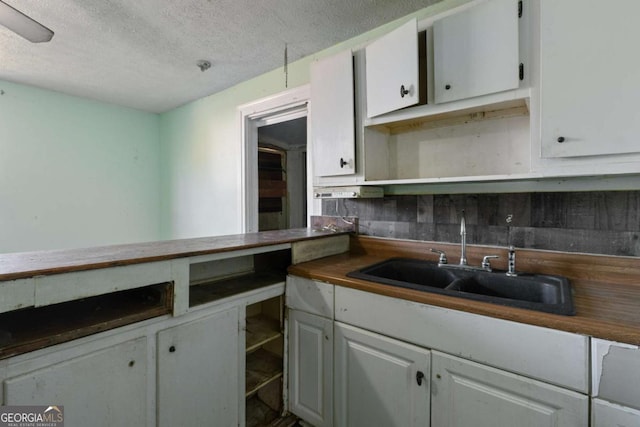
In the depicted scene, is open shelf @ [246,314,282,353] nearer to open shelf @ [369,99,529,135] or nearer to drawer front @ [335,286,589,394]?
drawer front @ [335,286,589,394]

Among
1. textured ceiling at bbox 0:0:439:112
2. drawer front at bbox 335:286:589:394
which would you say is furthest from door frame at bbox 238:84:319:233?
drawer front at bbox 335:286:589:394

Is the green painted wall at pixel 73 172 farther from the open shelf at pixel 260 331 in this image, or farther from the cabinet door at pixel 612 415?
the cabinet door at pixel 612 415

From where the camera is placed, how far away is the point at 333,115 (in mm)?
1792

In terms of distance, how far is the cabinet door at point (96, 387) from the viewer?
2.94ft

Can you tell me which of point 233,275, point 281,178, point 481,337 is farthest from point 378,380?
point 281,178

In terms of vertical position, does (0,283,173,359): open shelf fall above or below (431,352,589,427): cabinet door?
above

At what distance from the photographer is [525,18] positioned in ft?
3.94

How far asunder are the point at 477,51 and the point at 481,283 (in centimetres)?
106

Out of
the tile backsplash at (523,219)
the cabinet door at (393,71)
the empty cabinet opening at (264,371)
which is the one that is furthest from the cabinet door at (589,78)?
the empty cabinet opening at (264,371)

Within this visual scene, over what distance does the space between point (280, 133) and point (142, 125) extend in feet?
5.33

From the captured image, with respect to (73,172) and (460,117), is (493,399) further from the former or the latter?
(73,172)

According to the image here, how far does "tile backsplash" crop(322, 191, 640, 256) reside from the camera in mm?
1258

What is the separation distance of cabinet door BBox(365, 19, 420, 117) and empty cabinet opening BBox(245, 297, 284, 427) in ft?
4.00

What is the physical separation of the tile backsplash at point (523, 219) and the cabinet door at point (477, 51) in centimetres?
57
